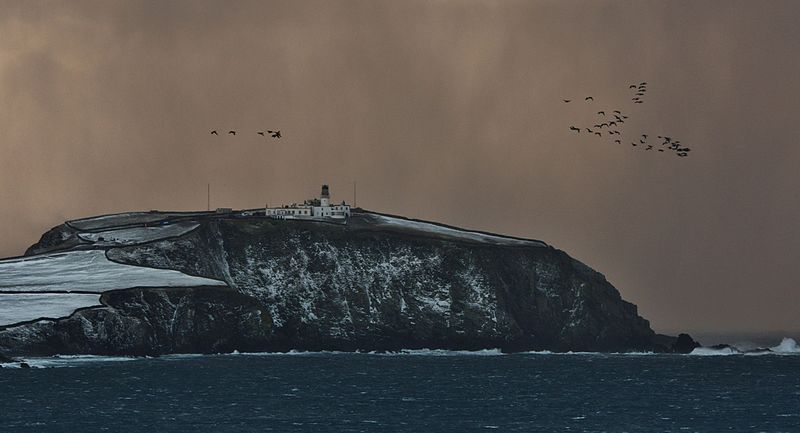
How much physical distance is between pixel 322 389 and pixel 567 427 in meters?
47.7

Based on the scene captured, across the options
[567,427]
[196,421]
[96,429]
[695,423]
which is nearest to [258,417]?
[196,421]

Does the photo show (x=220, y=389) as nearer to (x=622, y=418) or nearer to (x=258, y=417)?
(x=258, y=417)

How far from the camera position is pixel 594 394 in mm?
197125

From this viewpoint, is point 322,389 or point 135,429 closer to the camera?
point 135,429

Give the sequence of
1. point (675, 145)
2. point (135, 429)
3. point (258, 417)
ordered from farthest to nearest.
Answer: point (675, 145) → point (258, 417) → point (135, 429)

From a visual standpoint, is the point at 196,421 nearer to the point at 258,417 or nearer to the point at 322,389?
the point at 258,417

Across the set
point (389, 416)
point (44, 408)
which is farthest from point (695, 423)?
point (44, 408)

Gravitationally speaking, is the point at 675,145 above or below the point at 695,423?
above

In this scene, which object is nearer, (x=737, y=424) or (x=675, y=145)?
(x=737, y=424)

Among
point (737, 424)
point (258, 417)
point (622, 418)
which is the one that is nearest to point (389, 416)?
point (258, 417)

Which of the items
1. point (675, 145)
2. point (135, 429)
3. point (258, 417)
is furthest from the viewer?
point (675, 145)

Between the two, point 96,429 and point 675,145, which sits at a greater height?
point 675,145

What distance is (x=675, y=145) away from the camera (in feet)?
636

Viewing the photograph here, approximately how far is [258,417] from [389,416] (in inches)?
533
